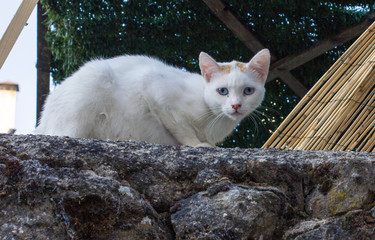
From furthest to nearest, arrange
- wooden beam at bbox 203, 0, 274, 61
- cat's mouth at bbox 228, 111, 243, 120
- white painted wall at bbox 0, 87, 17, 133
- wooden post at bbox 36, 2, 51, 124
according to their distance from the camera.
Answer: wooden post at bbox 36, 2, 51, 124 → wooden beam at bbox 203, 0, 274, 61 → white painted wall at bbox 0, 87, 17, 133 → cat's mouth at bbox 228, 111, 243, 120

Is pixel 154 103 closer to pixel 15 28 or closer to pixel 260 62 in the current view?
pixel 260 62

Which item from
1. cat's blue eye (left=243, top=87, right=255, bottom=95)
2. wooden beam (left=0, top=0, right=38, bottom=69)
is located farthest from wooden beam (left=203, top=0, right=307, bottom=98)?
wooden beam (left=0, top=0, right=38, bottom=69)

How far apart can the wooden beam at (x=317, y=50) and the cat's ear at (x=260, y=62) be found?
1654 millimetres

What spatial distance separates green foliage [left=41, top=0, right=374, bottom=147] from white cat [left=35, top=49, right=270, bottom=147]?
1383mm

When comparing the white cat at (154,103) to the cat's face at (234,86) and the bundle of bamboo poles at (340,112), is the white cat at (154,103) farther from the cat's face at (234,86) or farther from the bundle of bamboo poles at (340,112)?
the bundle of bamboo poles at (340,112)

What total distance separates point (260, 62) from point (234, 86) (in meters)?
0.20

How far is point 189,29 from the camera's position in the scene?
3.77 m

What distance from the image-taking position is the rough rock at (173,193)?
0.95m

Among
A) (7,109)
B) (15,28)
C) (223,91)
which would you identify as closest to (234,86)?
(223,91)

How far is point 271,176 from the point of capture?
1.15 metres

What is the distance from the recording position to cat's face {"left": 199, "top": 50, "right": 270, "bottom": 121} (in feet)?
7.24

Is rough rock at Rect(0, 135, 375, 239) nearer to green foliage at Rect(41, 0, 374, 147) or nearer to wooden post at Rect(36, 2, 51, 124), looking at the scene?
green foliage at Rect(41, 0, 374, 147)

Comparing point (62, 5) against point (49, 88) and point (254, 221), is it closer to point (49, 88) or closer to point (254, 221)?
point (49, 88)

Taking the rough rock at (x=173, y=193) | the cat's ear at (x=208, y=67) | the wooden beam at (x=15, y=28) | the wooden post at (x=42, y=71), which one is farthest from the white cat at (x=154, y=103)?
the wooden post at (x=42, y=71)
